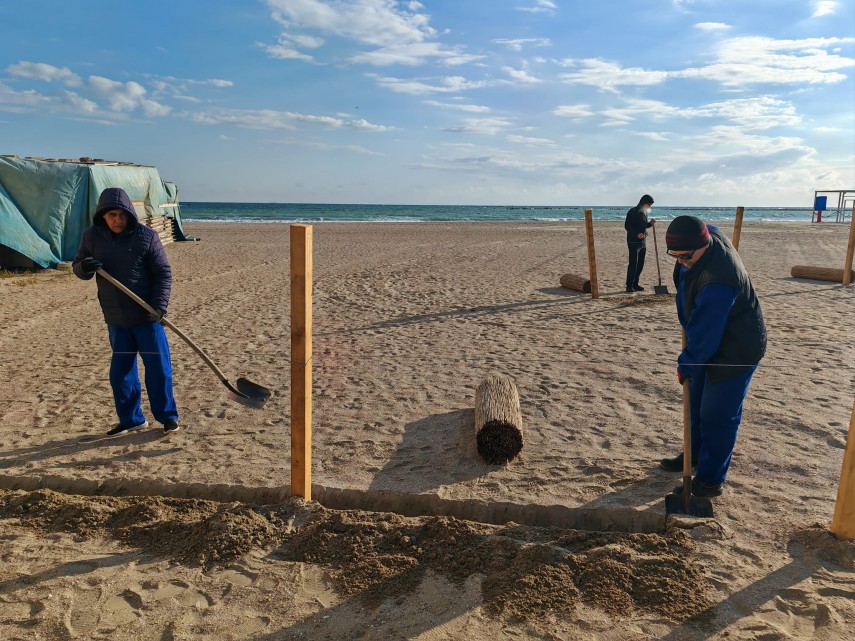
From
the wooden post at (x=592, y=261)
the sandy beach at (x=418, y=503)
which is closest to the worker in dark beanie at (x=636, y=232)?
the wooden post at (x=592, y=261)

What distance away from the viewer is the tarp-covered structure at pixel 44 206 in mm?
12984

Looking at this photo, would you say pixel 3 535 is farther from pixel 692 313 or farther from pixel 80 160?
pixel 80 160

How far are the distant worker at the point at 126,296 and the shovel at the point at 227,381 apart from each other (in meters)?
0.09

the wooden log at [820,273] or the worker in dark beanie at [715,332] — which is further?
the wooden log at [820,273]

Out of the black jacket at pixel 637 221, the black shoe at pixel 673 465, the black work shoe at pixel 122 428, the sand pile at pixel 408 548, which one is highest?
the black jacket at pixel 637 221

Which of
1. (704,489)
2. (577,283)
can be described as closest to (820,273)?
(577,283)

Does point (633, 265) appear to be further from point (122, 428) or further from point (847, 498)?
point (122, 428)

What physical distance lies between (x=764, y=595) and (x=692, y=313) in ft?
4.84

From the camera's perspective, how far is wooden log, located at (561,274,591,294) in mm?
11164

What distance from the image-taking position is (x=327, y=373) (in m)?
6.59

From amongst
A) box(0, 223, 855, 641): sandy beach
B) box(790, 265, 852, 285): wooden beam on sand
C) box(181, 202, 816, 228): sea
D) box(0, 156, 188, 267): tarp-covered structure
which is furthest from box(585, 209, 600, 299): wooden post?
box(181, 202, 816, 228): sea

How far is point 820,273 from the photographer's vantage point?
12.5m

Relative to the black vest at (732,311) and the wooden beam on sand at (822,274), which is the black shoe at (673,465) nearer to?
the black vest at (732,311)

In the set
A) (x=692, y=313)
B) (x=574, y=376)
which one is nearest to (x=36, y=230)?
(x=574, y=376)
